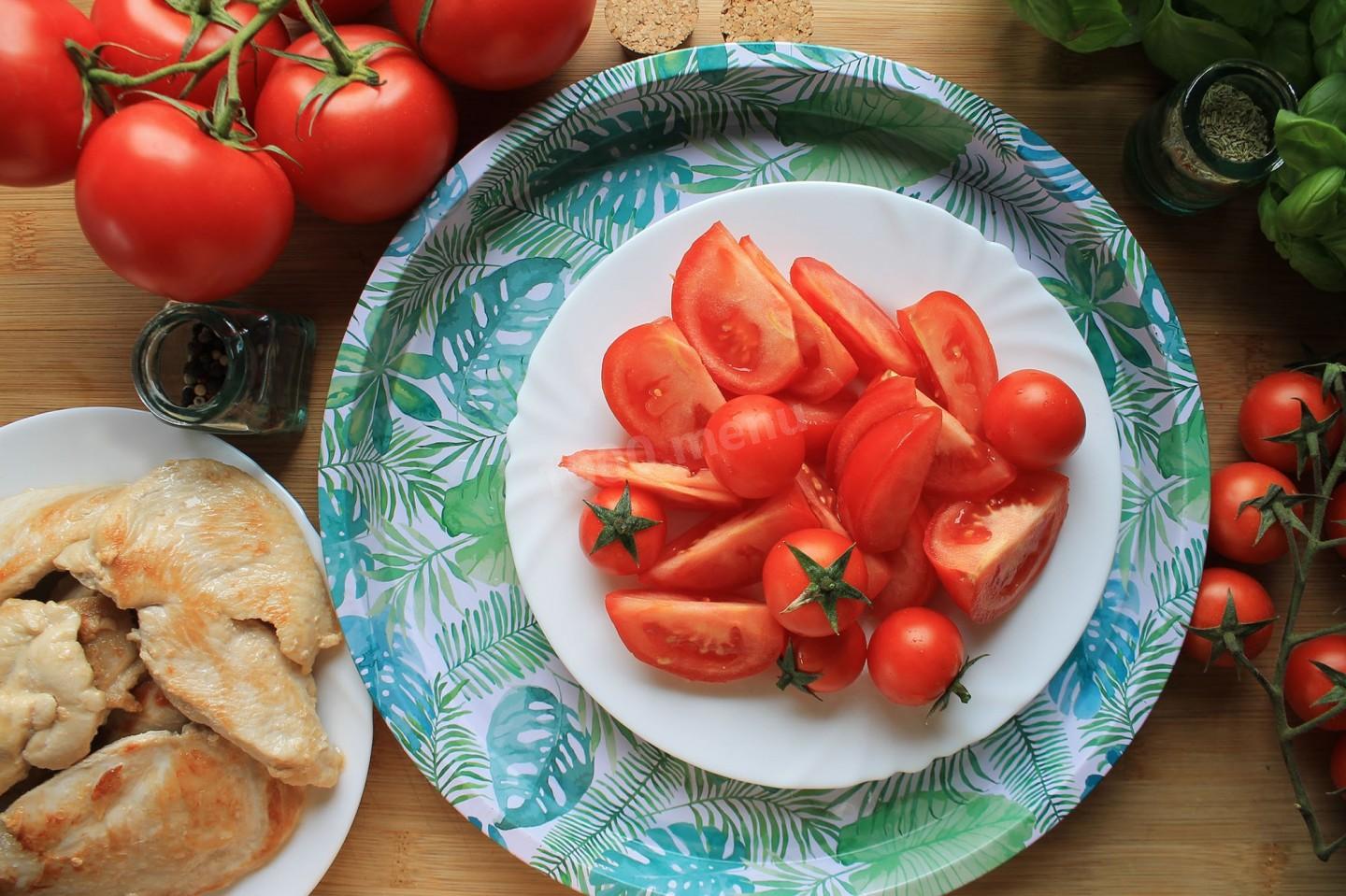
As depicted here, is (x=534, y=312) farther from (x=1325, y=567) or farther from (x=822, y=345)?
(x=1325, y=567)

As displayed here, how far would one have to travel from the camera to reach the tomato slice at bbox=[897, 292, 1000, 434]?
1.47 meters

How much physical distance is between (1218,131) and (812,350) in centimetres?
78

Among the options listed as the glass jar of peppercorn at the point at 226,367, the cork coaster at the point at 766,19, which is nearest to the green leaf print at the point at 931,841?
the glass jar of peppercorn at the point at 226,367

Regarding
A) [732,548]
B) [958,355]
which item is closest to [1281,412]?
[958,355]

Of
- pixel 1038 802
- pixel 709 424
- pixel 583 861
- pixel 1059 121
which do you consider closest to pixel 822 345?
pixel 709 424

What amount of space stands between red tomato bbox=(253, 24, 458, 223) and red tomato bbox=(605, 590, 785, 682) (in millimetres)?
766

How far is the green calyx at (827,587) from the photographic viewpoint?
4.25ft

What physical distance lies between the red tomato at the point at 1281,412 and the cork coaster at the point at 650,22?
1.20 metres

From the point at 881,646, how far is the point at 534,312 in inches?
33.1

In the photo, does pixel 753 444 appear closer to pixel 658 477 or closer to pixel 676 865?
pixel 658 477

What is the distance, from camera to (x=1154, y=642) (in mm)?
1565

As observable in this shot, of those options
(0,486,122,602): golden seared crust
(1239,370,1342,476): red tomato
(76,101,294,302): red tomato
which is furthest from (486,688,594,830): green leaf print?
(1239,370,1342,476): red tomato

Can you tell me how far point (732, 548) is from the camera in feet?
4.80

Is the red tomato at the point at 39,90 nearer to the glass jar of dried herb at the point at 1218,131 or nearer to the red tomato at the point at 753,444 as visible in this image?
the red tomato at the point at 753,444
